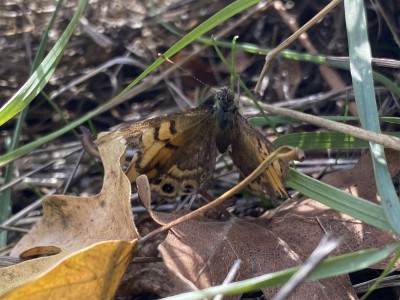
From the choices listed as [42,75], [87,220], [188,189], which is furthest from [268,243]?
[42,75]

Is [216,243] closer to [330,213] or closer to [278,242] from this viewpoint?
[278,242]

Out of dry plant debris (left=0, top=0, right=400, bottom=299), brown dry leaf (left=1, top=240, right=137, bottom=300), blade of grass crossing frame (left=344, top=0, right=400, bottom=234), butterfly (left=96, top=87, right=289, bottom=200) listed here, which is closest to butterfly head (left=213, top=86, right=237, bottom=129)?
butterfly (left=96, top=87, right=289, bottom=200)

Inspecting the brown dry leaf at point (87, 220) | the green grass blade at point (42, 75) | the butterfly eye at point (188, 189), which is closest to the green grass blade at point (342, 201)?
the butterfly eye at point (188, 189)

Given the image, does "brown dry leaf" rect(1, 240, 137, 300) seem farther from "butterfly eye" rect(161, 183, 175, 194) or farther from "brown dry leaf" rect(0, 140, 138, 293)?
"butterfly eye" rect(161, 183, 175, 194)

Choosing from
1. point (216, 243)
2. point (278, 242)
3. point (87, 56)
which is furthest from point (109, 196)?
point (87, 56)

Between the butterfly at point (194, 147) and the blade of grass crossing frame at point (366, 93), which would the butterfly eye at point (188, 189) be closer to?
the butterfly at point (194, 147)

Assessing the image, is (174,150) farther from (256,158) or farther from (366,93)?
(366,93)

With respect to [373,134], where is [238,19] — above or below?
above
